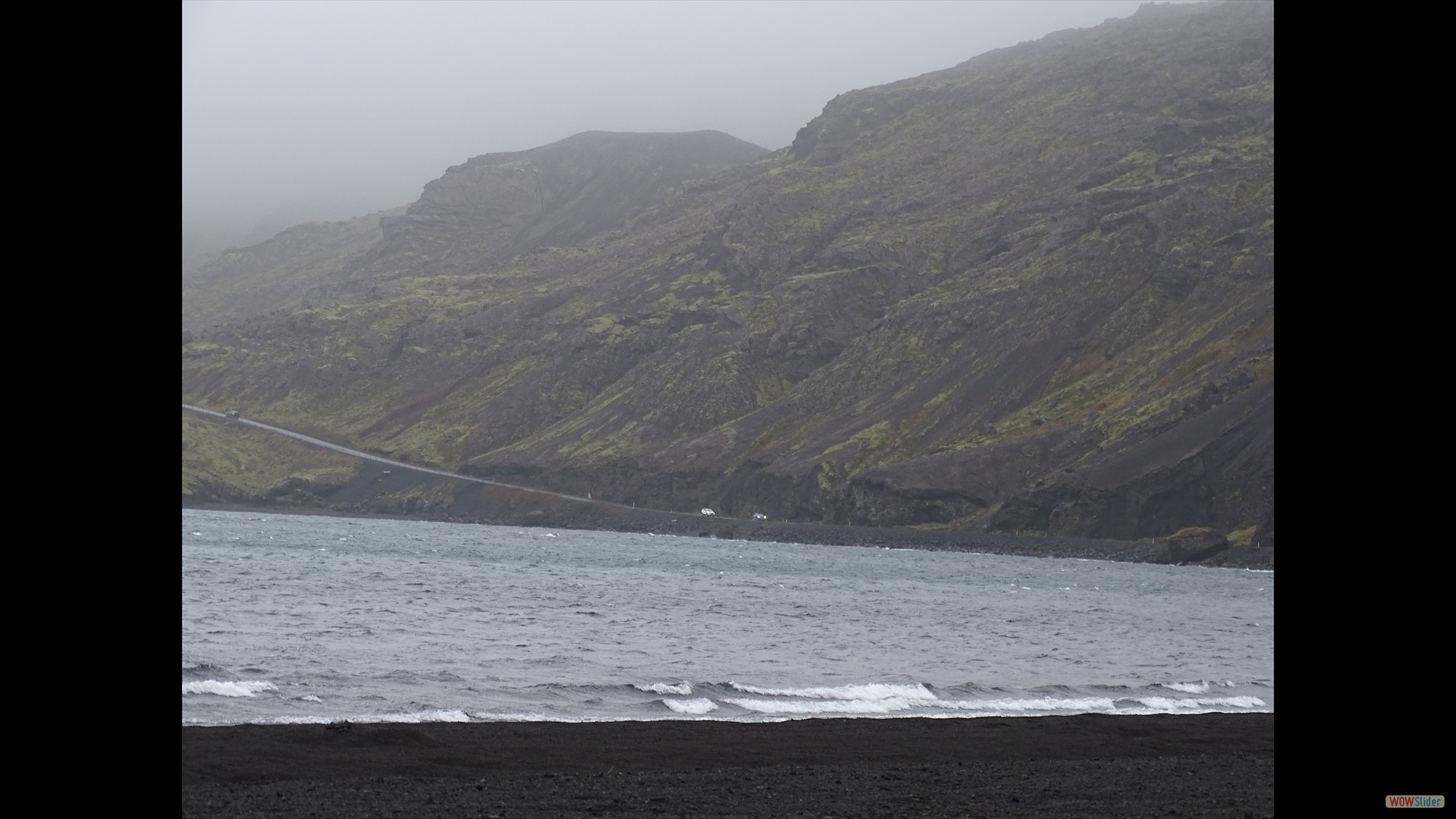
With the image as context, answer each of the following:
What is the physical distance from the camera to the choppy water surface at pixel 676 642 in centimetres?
2370

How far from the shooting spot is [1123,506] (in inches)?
4683

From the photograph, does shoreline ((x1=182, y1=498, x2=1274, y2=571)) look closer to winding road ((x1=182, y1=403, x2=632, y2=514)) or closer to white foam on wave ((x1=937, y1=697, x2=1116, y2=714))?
winding road ((x1=182, y1=403, x2=632, y2=514))

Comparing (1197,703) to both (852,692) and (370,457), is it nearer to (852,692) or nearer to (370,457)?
(852,692)

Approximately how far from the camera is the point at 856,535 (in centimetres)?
12612

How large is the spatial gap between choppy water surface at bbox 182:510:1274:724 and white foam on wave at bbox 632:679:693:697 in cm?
6

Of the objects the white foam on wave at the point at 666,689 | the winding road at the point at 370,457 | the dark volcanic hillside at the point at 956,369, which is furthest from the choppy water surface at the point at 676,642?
the winding road at the point at 370,457

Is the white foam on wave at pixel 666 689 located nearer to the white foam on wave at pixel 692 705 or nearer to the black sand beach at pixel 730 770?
the white foam on wave at pixel 692 705

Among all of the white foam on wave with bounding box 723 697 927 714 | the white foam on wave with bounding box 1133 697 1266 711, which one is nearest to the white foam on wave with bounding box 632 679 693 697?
the white foam on wave with bounding box 723 697 927 714

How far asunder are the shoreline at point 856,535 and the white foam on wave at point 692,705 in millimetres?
79375

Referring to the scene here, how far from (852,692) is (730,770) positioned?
10410 mm

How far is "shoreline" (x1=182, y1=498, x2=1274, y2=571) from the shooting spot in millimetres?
109500
